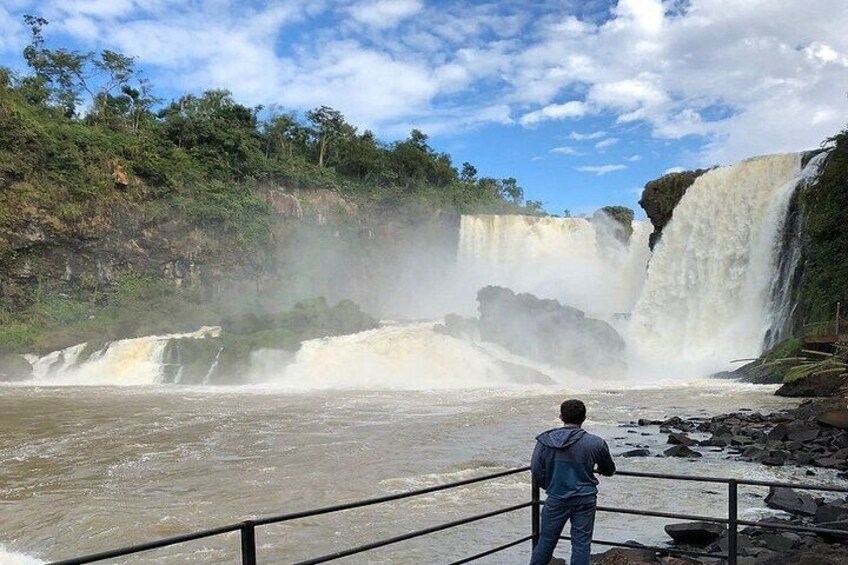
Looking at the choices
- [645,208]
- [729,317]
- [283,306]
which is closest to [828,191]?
[729,317]

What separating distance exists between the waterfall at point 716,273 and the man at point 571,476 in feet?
85.2

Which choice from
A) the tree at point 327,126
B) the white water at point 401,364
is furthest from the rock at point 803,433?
the tree at point 327,126

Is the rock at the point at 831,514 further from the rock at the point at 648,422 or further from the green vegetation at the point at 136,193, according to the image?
the green vegetation at the point at 136,193

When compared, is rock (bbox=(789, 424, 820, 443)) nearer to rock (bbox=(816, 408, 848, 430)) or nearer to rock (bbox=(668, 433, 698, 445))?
rock (bbox=(816, 408, 848, 430))

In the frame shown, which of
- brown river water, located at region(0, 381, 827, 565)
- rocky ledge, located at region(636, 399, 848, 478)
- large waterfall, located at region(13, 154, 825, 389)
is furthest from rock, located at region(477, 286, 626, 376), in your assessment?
rocky ledge, located at region(636, 399, 848, 478)

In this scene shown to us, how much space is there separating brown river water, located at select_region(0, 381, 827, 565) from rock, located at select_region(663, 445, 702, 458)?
29 centimetres

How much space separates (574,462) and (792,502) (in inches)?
213

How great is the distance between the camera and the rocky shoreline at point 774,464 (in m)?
6.18

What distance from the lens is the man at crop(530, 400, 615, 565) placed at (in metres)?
4.59

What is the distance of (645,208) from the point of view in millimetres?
38031

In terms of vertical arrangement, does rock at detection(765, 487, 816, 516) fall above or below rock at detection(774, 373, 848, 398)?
below

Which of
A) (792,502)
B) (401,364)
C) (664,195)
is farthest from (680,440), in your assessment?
(664,195)

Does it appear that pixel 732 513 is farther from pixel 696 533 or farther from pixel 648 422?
pixel 648 422

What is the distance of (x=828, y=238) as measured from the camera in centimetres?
2533
